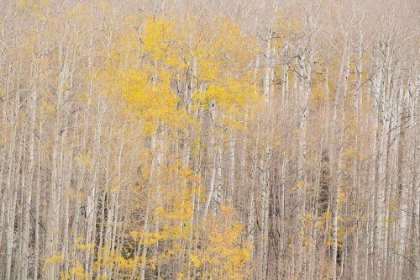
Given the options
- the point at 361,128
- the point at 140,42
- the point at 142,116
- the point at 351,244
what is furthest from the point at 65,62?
the point at 351,244

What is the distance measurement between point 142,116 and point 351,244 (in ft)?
39.3

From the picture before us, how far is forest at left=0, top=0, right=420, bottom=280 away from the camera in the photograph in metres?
19.0

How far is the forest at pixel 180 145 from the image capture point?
749 inches

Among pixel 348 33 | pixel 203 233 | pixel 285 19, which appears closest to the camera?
pixel 203 233

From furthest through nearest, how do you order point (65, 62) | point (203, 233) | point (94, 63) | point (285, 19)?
point (285, 19) < point (94, 63) < point (203, 233) < point (65, 62)

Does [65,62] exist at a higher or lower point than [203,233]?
higher

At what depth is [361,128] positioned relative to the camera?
24.2 metres

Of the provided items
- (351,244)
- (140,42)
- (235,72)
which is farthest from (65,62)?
(351,244)

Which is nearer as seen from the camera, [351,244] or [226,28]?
[226,28]

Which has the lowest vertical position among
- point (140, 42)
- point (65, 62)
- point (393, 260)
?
point (393, 260)

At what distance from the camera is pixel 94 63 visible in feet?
76.0

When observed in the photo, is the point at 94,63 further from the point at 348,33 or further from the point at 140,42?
the point at 348,33

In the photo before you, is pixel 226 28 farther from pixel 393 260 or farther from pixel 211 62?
pixel 393 260

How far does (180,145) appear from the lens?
24859 mm
